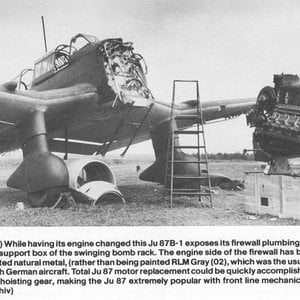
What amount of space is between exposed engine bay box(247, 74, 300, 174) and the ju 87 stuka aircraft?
2666mm

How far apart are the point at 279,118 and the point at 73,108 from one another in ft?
15.3

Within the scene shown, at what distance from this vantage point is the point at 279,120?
7.90m

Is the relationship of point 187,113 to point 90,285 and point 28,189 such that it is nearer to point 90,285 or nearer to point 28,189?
point 28,189

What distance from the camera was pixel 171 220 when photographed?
7.42 metres

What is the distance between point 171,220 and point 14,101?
4215 millimetres

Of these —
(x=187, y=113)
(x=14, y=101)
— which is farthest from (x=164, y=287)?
(x=187, y=113)

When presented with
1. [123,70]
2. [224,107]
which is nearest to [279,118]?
[123,70]

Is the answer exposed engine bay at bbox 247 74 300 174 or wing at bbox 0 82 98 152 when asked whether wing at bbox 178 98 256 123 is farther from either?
exposed engine bay at bbox 247 74 300 174

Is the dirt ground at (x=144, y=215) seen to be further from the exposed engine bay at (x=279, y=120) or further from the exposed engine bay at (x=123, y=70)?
the exposed engine bay at (x=123, y=70)

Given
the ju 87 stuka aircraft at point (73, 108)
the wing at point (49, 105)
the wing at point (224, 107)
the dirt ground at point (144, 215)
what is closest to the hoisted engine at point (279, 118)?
the dirt ground at point (144, 215)

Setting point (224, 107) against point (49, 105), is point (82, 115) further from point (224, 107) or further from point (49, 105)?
point (224, 107)

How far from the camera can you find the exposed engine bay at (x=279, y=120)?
7.78 m

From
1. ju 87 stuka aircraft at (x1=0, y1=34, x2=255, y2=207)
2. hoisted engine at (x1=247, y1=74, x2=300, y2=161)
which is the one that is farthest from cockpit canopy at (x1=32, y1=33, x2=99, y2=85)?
hoisted engine at (x1=247, y1=74, x2=300, y2=161)

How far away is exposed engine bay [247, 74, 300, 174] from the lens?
7.78 metres
